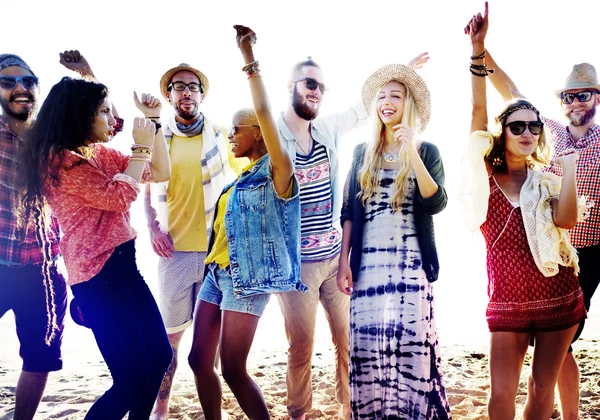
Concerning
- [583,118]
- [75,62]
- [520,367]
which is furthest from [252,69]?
[583,118]

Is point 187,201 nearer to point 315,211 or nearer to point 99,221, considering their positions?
point 315,211

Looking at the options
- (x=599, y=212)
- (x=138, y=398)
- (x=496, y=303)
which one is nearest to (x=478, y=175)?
(x=496, y=303)

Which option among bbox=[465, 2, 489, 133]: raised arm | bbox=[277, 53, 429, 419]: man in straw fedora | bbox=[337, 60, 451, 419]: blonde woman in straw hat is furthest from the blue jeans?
bbox=[465, 2, 489, 133]: raised arm

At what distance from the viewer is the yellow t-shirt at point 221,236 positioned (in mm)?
3230

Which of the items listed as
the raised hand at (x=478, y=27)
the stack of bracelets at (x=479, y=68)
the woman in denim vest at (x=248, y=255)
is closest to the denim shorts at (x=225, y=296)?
the woman in denim vest at (x=248, y=255)

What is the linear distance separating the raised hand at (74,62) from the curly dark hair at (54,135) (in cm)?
82

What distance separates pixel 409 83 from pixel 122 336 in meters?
2.39

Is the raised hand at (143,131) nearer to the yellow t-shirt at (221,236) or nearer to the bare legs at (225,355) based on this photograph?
the yellow t-shirt at (221,236)

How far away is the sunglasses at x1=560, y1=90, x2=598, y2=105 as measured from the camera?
4.22 metres

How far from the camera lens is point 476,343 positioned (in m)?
7.05

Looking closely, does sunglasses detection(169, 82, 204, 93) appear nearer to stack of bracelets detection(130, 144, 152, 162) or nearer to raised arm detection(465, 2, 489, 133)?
stack of bracelets detection(130, 144, 152, 162)

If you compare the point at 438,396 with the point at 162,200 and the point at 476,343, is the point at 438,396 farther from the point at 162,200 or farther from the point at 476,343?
the point at 476,343

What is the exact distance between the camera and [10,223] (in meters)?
3.39

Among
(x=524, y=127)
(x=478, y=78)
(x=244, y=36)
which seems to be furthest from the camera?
(x=478, y=78)
